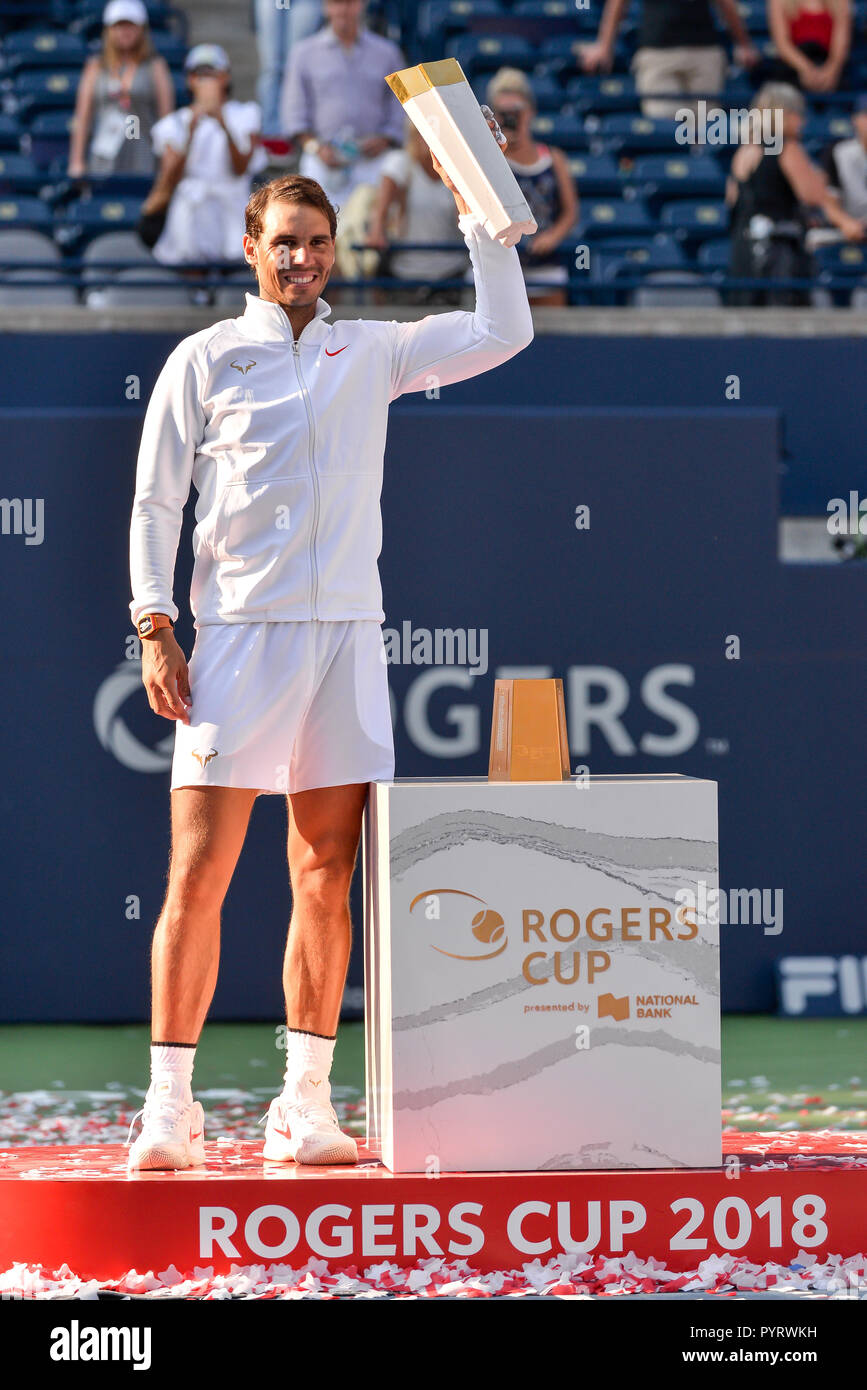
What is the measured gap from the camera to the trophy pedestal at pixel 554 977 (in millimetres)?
3467

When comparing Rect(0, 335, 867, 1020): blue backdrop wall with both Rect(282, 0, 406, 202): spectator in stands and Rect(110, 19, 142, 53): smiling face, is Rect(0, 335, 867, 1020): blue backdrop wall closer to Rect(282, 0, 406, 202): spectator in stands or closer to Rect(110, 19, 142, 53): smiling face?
Rect(282, 0, 406, 202): spectator in stands

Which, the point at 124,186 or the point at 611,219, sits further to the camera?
the point at 611,219

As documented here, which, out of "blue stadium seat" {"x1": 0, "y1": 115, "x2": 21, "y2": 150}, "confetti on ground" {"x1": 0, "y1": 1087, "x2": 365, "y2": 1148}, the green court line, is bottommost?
"confetti on ground" {"x1": 0, "y1": 1087, "x2": 365, "y2": 1148}

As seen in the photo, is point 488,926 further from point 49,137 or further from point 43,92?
point 43,92

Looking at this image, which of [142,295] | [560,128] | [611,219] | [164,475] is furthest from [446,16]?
[164,475]

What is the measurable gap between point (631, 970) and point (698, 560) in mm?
3180

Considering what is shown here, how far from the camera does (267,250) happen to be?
364cm

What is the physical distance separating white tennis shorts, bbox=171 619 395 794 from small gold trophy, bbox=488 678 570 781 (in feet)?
0.75

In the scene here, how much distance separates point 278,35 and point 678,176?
2073mm

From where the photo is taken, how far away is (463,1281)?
11.0ft

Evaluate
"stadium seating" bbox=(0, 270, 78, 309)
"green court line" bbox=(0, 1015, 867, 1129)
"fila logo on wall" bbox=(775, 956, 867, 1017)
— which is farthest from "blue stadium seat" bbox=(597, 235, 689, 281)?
"green court line" bbox=(0, 1015, 867, 1129)

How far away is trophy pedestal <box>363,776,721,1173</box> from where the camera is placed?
3.47 metres

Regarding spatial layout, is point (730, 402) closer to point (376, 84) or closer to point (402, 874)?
point (376, 84)
